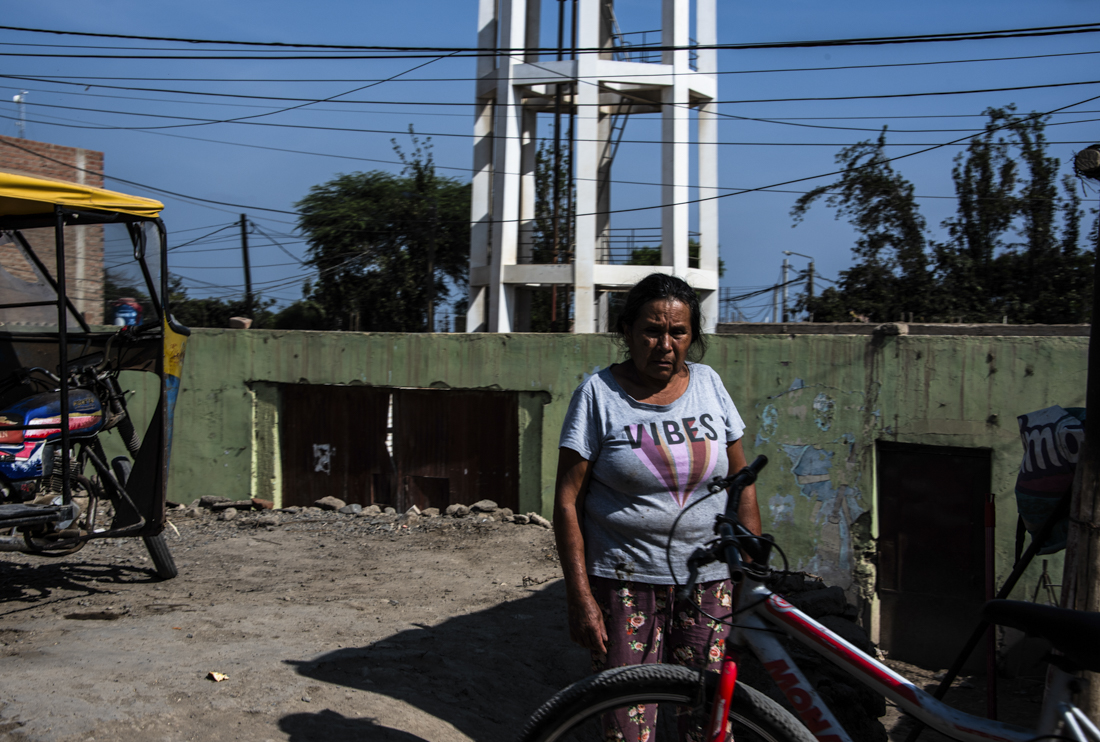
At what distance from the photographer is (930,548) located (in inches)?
284

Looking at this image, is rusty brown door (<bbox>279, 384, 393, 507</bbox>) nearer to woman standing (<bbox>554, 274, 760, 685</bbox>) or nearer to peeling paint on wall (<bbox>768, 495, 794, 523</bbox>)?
peeling paint on wall (<bbox>768, 495, 794, 523</bbox>)

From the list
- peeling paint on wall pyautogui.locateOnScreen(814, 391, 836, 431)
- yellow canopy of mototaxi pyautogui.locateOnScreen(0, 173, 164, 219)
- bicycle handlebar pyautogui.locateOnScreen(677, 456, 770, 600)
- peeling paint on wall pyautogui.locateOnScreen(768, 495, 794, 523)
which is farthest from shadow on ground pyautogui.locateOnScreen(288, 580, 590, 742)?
peeling paint on wall pyautogui.locateOnScreen(814, 391, 836, 431)

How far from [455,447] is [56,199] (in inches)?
218

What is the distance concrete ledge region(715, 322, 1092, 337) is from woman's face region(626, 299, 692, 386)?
5331 millimetres

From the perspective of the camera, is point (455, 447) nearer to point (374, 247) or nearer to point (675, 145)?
point (675, 145)

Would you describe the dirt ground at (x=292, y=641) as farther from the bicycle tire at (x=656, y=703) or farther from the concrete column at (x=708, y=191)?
the concrete column at (x=708, y=191)

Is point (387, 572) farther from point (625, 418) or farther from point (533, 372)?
point (625, 418)

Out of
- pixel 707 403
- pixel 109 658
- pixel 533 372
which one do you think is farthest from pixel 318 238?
pixel 707 403

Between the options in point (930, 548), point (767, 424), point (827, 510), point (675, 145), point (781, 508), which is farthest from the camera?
point (675, 145)

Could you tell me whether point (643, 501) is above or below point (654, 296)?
below

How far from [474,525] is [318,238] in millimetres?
21190

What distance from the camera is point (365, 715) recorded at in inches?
136

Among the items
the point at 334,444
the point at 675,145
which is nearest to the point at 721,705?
the point at 334,444

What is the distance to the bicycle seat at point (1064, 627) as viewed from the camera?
1.73 m
